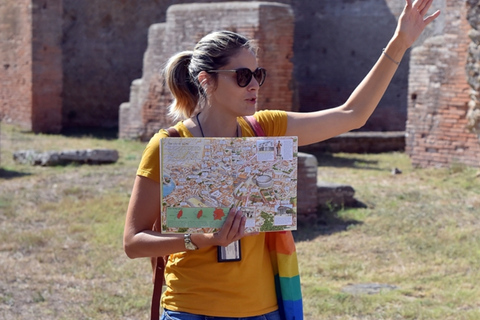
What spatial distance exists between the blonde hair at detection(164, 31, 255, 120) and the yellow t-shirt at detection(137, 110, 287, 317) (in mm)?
163

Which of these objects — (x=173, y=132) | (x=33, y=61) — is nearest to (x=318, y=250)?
(x=173, y=132)

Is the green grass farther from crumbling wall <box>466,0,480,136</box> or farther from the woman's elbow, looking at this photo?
the woman's elbow

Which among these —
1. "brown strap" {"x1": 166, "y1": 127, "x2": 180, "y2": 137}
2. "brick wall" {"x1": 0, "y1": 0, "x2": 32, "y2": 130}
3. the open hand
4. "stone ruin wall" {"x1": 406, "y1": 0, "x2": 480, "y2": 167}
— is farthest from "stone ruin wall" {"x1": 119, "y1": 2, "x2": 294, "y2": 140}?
"brown strap" {"x1": 166, "y1": 127, "x2": 180, "y2": 137}

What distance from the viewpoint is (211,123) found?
2559mm

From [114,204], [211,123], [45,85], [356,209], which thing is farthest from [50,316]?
[45,85]

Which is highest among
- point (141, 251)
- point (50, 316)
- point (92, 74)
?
point (92, 74)

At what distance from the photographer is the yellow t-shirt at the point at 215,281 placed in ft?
7.84

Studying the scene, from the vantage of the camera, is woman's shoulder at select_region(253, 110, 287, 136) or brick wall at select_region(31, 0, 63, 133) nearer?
woman's shoulder at select_region(253, 110, 287, 136)

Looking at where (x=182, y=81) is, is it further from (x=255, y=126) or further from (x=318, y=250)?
(x=318, y=250)

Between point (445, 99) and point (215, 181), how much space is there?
30.2 ft

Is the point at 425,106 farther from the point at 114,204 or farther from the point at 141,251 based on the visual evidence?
the point at 141,251

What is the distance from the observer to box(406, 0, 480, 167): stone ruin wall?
419 inches

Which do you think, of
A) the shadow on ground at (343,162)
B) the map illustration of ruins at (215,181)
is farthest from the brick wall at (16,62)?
the map illustration of ruins at (215,181)

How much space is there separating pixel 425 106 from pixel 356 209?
12.2ft
